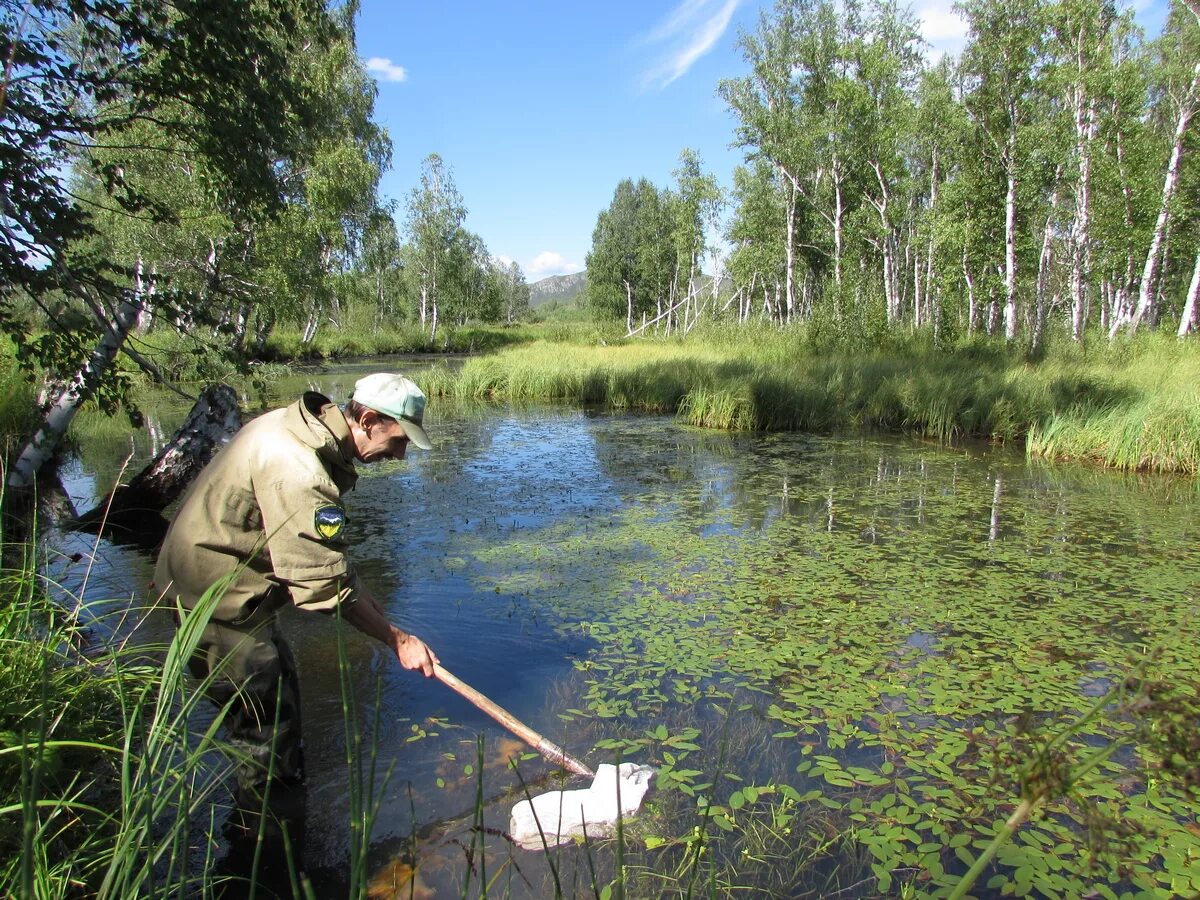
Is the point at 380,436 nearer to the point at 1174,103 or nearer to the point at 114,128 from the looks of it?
the point at 114,128

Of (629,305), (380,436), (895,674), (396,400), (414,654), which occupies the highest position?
(629,305)

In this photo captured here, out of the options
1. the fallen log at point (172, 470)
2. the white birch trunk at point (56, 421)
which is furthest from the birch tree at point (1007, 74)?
the white birch trunk at point (56, 421)

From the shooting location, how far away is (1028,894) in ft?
7.13

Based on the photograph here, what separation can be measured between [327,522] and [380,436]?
33cm

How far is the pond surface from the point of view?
90.7 inches

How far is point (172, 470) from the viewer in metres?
6.36

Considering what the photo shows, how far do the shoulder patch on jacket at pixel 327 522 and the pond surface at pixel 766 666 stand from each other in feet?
1.91

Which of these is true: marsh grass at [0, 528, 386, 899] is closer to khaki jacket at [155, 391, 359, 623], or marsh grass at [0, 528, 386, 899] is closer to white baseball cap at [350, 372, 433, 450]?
khaki jacket at [155, 391, 359, 623]

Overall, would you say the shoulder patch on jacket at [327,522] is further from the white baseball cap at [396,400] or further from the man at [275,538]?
the white baseball cap at [396,400]

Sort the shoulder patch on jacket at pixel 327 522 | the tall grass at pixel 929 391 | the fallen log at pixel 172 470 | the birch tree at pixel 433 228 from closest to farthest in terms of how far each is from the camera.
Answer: the shoulder patch on jacket at pixel 327 522, the fallen log at pixel 172 470, the tall grass at pixel 929 391, the birch tree at pixel 433 228

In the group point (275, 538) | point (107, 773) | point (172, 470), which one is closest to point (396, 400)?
point (275, 538)

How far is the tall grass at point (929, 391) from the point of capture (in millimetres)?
8193

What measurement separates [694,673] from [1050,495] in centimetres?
520

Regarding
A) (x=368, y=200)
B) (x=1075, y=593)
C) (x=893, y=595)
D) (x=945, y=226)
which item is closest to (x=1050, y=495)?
(x=1075, y=593)
